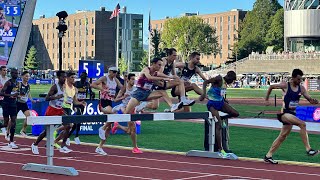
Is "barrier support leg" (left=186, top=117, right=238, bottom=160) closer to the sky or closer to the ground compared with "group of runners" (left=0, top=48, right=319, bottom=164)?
closer to the ground

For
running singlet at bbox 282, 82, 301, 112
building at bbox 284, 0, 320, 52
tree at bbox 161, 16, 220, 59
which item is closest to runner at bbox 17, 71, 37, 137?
running singlet at bbox 282, 82, 301, 112

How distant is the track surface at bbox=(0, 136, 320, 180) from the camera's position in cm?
1330

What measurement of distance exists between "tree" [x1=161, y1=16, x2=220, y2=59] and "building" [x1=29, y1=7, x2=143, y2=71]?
1274 cm

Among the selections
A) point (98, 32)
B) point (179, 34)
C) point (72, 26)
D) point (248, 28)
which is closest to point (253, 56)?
point (248, 28)

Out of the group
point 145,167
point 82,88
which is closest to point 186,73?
point 145,167

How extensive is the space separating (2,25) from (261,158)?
1735 inches

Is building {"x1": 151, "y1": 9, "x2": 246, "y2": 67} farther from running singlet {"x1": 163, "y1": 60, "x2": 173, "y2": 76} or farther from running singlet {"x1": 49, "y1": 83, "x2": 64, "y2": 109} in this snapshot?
running singlet {"x1": 163, "y1": 60, "x2": 173, "y2": 76}

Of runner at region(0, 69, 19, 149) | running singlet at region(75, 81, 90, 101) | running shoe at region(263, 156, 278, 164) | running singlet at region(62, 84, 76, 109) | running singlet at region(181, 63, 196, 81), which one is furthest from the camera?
running singlet at region(75, 81, 90, 101)

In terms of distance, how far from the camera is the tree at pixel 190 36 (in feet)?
493

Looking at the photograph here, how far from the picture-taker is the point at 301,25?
123875 mm

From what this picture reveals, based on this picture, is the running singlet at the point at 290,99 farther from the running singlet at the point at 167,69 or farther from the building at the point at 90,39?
the building at the point at 90,39

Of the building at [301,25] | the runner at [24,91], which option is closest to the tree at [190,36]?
the building at [301,25]

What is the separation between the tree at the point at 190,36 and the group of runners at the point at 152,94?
131 meters

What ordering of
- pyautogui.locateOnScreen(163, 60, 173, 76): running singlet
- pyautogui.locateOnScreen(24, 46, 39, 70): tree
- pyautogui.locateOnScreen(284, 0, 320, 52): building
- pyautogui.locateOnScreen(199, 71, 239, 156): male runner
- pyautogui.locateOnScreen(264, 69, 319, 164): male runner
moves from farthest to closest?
pyautogui.locateOnScreen(24, 46, 39, 70): tree → pyautogui.locateOnScreen(284, 0, 320, 52): building → pyautogui.locateOnScreen(199, 71, 239, 156): male runner → pyautogui.locateOnScreen(163, 60, 173, 76): running singlet → pyautogui.locateOnScreen(264, 69, 319, 164): male runner
